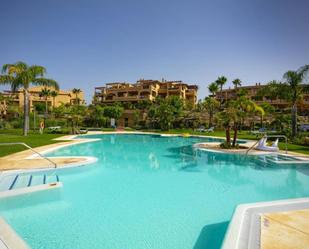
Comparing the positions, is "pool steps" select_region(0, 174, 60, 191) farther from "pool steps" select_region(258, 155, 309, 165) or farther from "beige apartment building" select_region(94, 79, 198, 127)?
"beige apartment building" select_region(94, 79, 198, 127)

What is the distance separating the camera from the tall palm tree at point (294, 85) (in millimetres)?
19797

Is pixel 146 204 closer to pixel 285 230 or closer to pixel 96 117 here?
pixel 285 230

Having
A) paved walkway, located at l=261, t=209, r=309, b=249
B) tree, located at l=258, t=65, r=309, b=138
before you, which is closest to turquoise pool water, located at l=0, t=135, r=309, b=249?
paved walkway, located at l=261, t=209, r=309, b=249

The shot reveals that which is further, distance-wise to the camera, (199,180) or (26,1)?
(26,1)

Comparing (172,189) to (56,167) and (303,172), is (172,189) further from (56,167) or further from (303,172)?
(303,172)

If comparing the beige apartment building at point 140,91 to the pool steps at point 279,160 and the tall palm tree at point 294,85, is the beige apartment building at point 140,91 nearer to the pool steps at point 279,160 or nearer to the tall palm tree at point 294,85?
the tall palm tree at point 294,85

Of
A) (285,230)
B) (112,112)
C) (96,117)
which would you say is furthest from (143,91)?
(285,230)

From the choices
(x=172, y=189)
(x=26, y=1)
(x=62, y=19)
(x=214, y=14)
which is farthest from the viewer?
(x=62, y=19)

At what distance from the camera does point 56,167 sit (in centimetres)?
862

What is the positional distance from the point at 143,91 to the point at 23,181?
159 feet

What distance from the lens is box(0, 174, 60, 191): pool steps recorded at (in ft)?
20.9

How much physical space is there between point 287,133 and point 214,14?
1453cm

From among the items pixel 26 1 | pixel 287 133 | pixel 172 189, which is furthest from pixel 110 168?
pixel 287 133

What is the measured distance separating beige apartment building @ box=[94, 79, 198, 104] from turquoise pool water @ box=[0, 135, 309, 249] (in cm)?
4472
